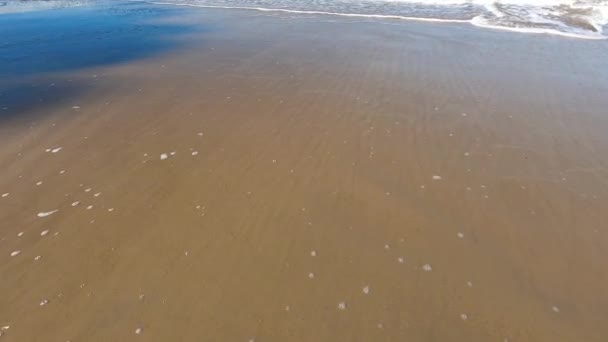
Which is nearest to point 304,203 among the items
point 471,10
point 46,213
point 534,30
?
point 46,213

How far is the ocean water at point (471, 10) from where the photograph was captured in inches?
640

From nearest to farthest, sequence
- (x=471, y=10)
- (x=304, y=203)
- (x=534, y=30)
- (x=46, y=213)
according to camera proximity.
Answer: (x=46, y=213) < (x=304, y=203) < (x=534, y=30) < (x=471, y=10)

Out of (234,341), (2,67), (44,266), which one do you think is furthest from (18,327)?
(2,67)

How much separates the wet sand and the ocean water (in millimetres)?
7062

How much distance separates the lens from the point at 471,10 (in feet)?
66.4

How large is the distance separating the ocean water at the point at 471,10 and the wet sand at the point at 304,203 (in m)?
7.06

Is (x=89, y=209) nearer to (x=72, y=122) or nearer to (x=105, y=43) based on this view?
(x=72, y=122)

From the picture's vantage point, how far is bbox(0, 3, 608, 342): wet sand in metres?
3.74

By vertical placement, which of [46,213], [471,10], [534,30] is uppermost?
[471,10]

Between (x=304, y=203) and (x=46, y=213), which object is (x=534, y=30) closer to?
(x=304, y=203)

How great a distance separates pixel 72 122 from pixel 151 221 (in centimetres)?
423

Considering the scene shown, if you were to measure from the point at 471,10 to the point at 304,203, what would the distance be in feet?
66.9

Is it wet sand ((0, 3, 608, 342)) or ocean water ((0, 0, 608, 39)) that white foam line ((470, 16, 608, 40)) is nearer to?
ocean water ((0, 0, 608, 39))

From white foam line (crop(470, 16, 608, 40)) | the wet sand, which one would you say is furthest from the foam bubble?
white foam line (crop(470, 16, 608, 40))
